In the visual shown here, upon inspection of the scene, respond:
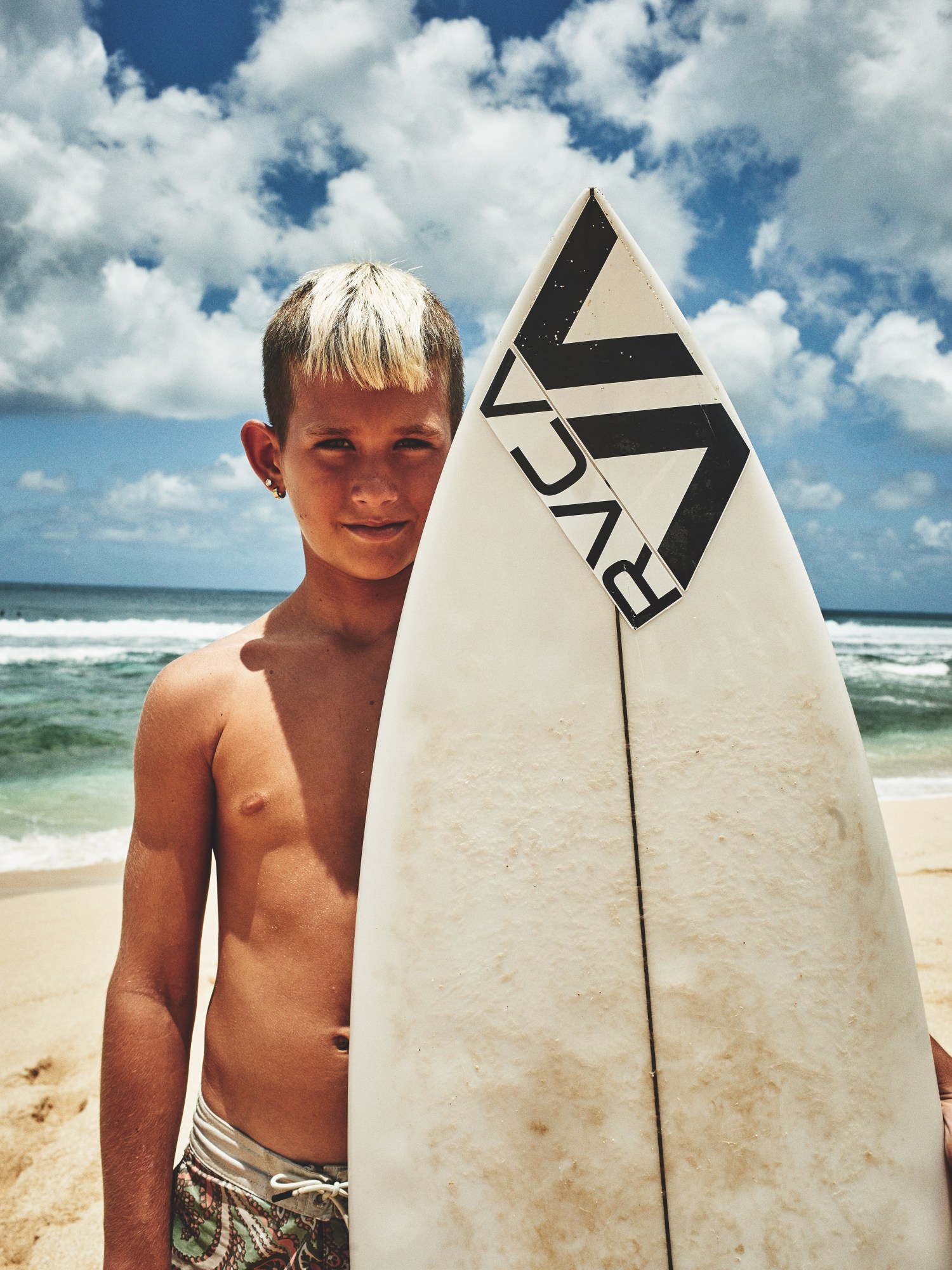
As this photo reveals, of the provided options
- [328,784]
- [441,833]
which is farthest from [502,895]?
[328,784]

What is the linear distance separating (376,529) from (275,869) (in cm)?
Result: 53

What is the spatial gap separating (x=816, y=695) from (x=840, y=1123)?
1.98ft

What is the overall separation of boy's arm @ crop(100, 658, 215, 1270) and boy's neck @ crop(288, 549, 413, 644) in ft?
0.74

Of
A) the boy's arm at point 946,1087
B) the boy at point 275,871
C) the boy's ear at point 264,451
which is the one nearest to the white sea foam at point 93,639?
the boy's ear at point 264,451

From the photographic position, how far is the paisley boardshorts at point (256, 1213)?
1.05m

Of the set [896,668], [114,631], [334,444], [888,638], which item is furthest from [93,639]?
[888,638]

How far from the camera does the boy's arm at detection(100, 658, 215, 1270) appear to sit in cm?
106

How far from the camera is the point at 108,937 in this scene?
11.8 feet

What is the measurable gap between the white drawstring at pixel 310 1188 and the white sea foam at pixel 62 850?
13.8 ft

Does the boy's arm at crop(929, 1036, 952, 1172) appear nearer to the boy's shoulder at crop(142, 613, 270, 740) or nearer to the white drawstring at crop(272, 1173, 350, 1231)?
the white drawstring at crop(272, 1173, 350, 1231)

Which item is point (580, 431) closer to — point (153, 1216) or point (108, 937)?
point (153, 1216)

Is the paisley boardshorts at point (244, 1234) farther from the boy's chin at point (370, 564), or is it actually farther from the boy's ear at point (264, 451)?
the boy's ear at point (264, 451)

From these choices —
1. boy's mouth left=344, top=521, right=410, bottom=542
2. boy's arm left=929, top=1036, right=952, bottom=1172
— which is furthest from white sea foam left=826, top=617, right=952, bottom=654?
boy's mouth left=344, top=521, right=410, bottom=542

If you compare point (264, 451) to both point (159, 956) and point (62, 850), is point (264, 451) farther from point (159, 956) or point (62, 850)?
point (62, 850)
